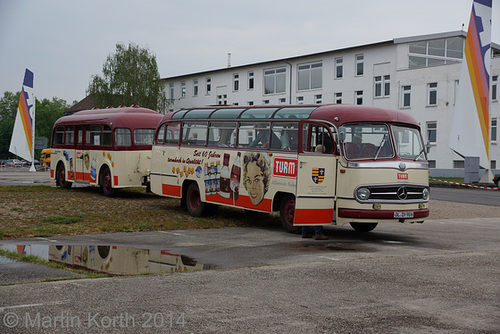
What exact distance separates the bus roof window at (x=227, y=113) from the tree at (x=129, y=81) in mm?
54835

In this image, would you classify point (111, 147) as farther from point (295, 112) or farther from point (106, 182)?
point (295, 112)

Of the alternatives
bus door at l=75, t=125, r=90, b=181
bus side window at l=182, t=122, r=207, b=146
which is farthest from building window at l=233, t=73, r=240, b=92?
bus side window at l=182, t=122, r=207, b=146

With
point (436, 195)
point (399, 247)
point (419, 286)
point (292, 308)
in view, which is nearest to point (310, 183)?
point (399, 247)

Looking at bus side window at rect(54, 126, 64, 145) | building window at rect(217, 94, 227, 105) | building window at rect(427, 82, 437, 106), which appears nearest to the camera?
bus side window at rect(54, 126, 64, 145)

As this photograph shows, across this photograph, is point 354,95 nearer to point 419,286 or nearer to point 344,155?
point 344,155

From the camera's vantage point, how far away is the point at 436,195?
29.0 m

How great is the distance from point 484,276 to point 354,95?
149 feet

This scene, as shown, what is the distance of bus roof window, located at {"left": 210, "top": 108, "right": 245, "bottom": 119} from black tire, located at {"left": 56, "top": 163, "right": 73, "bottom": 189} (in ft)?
39.6

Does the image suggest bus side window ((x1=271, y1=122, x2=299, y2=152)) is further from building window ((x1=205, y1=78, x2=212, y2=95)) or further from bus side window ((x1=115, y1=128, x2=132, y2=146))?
building window ((x1=205, y1=78, x2=212, y2=95))

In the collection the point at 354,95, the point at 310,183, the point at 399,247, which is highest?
the point at 354,95

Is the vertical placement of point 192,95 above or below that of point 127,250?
above

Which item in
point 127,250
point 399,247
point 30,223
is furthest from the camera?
point 30,223

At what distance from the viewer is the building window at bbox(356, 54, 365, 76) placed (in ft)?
173

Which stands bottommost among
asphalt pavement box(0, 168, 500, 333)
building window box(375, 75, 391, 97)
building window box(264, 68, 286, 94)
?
asphalt pavement box(0, 168, 500, 333)
